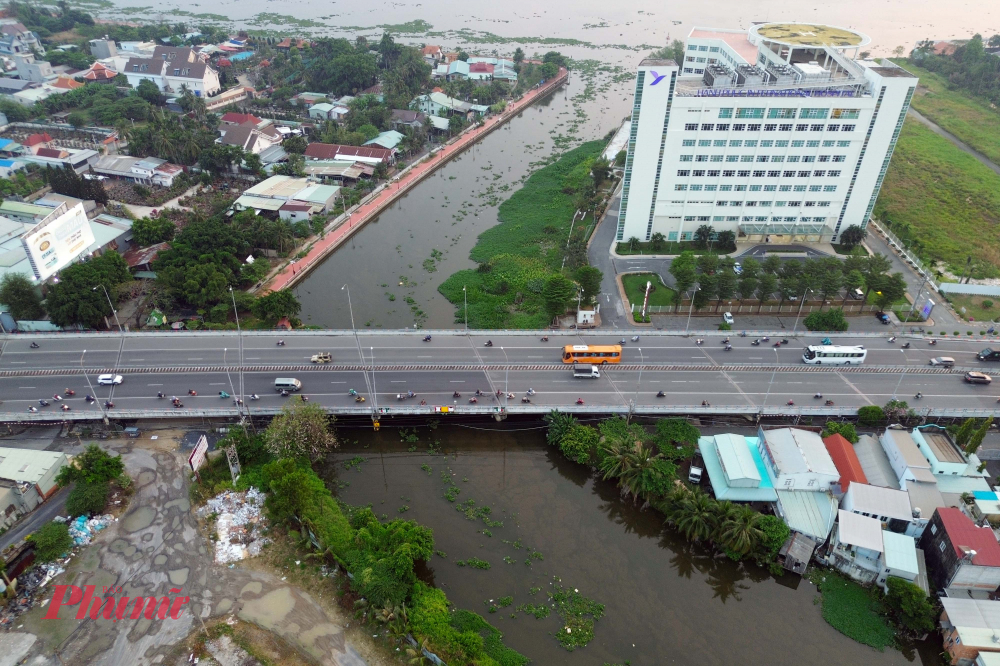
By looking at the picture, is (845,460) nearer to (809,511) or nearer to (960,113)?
(809,511)

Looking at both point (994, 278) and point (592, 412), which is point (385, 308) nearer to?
point (592, 412)

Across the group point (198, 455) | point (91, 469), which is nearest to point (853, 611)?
point (198, 455)

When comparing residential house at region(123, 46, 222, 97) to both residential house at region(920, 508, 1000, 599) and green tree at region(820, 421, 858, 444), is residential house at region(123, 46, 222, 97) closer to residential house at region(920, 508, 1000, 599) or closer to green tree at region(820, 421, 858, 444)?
green tree at region(820, 421, 858, 444)

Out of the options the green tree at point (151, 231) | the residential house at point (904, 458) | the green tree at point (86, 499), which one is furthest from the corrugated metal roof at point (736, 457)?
the green tree at point (151, 231)

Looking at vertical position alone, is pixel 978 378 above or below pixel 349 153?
below

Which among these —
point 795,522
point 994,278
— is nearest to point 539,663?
point 795,522
